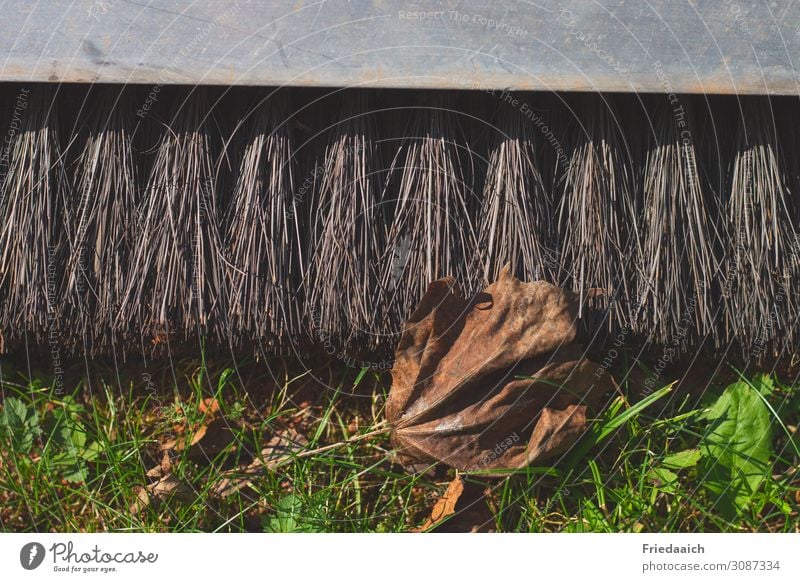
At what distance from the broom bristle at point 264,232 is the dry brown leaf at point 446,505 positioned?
0.46 metres

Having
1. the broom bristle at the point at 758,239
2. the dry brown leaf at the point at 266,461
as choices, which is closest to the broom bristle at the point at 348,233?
the dry brown leaf at the point at 266,461

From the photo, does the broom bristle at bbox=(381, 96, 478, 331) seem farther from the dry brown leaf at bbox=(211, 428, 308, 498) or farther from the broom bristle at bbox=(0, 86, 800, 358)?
the dry brown leaf at bbox=(211, 428, 308, 498)

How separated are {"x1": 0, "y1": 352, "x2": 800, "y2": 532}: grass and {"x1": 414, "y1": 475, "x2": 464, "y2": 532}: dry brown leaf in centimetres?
2

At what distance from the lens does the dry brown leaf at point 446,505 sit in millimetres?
1608

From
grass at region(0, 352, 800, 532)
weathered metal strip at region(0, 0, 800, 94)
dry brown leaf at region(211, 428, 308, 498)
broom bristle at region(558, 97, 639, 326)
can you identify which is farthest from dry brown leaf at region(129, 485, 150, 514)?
broom bristle at region(558, 97, 639, 326)

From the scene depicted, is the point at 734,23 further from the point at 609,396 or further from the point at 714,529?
the point at 714,529

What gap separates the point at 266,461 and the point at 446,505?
1.29ft

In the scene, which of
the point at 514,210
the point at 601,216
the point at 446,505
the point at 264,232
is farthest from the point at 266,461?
the point at 601,216

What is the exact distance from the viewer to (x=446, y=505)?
5.34ft

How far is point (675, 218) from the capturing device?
62.5 inches

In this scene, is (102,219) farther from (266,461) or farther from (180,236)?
(266,461)

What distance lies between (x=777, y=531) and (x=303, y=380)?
103 cm

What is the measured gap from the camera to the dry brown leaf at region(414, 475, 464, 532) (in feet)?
5.28

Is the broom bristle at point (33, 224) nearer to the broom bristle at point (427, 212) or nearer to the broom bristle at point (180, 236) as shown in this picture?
the broom bristle at point (180, 236)
